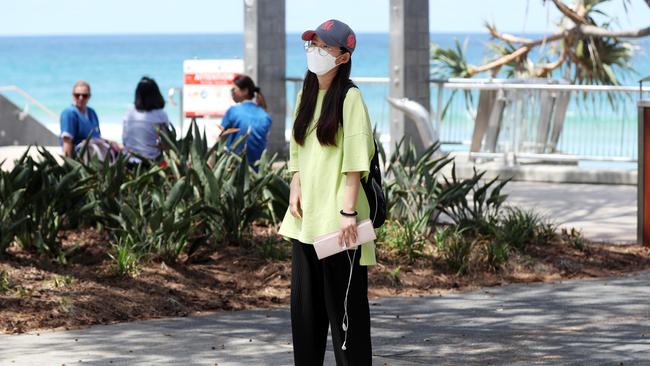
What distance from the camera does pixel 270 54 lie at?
19.9 metres

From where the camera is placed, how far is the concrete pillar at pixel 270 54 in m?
19.6

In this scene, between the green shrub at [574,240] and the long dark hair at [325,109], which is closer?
the long dark hair at [325,109]

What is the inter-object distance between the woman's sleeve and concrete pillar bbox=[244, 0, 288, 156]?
1362cm

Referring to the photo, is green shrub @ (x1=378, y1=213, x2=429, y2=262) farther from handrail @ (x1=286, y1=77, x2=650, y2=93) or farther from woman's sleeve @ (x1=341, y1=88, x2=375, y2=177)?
handrail @ (x1=286, y1=77, x2=650, y2=93)

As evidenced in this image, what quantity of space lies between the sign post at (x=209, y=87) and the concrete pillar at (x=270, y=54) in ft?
0.91

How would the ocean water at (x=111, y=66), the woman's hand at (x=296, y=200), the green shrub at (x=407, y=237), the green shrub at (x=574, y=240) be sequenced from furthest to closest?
the ocean water at (x=111, y=66) < the green shrub at (x=574, y=240) < the green shrub at (x=407, y=237) < the woman's hand at (x=296, y=200)

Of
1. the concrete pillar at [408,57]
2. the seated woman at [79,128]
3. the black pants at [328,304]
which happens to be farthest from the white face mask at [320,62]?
the concrete pillar at [408,57]

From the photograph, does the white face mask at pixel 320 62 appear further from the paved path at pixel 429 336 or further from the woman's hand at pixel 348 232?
the paved path at pixel 429 336

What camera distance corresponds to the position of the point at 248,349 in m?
7.39

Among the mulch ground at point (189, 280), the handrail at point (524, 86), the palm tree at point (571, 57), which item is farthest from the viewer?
the palm tree at point (571, 57)

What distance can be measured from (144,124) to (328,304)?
20.1ft

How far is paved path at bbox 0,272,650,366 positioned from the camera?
7.17 metres

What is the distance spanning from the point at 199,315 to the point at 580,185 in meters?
9.16

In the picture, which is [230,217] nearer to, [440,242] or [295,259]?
[440,242]
